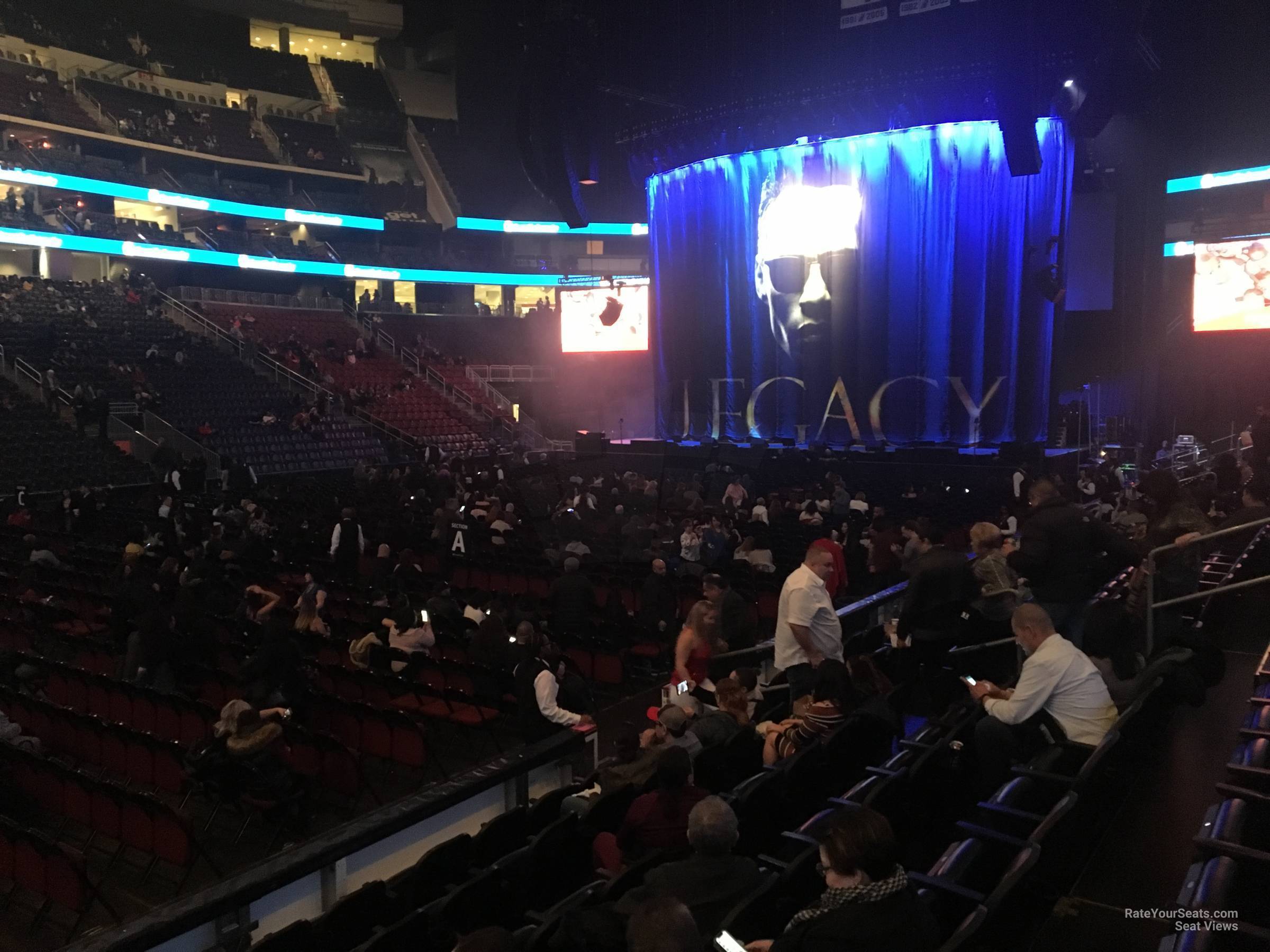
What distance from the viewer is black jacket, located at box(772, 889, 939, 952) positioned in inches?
92.7

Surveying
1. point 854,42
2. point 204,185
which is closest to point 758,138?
point 854,42

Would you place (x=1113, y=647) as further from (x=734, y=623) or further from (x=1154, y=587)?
(x=734, y=623)

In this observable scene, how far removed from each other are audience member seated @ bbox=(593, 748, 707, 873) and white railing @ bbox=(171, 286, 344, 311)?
1199 inches

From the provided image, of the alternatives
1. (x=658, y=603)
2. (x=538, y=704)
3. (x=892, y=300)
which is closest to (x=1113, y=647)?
(x=538, y=704)

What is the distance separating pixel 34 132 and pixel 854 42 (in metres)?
27.6

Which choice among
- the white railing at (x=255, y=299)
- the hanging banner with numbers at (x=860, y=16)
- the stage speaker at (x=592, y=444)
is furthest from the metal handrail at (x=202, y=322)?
the hanging banner with numbers at (x=860, y=16)

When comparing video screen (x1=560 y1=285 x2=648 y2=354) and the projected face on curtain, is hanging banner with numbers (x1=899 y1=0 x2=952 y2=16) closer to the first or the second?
the projected face on curtain

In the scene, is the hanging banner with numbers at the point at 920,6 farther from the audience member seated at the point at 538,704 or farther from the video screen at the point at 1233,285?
the audience member seated at the point at 538,704

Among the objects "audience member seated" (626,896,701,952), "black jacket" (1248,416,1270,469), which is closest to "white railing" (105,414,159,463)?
"audience member seated" (626,896,701,952)

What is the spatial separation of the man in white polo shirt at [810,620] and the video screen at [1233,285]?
56.2ft

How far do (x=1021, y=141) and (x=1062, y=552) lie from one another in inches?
546

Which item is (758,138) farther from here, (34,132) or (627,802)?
(34,132)

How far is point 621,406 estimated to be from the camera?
1315 inches

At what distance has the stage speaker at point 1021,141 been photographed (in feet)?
53.6
